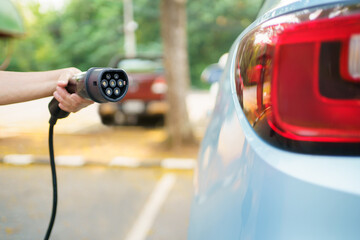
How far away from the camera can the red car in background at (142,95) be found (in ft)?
28.3

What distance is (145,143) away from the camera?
7.28 m

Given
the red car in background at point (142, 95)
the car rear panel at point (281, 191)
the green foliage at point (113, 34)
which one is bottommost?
the green foliage at point (113, 34)

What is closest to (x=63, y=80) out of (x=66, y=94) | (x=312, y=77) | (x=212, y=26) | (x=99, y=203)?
(x=66, y=94)

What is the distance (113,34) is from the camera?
34.5m

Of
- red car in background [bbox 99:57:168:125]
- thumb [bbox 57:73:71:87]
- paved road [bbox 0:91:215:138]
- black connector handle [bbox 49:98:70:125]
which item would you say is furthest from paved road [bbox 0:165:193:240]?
red car in background [bbox 99:57:168:125]

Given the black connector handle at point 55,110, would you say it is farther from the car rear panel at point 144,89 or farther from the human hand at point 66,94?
the car rear panel at point 144,89

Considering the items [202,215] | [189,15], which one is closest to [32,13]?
[189,15]

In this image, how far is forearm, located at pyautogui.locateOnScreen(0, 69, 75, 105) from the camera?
1.34 metres

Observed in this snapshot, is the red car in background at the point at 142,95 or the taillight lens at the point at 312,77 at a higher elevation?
the taillight lens at the point at 312,77

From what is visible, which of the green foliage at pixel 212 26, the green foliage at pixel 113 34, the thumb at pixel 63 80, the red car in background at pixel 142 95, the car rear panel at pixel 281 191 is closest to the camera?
the car rear panel at pixel 281 191

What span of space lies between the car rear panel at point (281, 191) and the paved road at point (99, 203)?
137 cm

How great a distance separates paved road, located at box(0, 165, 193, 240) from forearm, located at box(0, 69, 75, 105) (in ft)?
3.14

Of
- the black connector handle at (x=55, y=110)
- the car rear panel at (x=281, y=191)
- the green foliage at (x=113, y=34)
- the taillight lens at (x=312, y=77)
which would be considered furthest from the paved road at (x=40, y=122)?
the green foliage at (x=113, y=34)

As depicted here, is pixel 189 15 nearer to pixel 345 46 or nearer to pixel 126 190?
pixel 126 190
